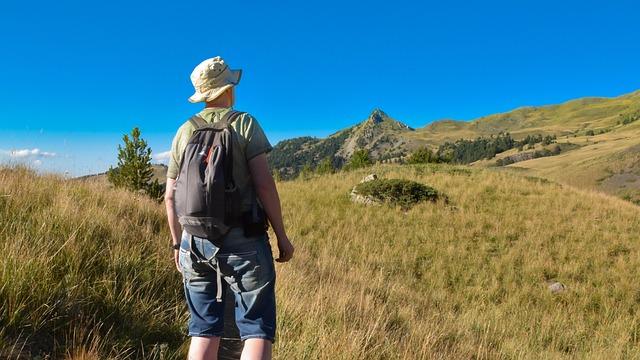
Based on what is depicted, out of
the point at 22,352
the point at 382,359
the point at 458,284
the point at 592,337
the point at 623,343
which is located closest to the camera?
the point at 22,352

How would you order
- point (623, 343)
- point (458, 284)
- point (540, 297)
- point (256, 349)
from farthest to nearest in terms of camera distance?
point (458, 284) → point (540, 297) → point (623, 343) → point (256, 349)

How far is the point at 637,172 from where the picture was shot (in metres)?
56.7

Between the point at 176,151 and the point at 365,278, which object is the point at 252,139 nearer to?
the point at 176,151

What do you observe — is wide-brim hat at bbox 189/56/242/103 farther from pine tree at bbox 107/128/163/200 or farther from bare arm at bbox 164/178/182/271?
pine tree at bbox 107/128/163/200

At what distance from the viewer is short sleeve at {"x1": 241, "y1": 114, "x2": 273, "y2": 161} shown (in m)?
2.42

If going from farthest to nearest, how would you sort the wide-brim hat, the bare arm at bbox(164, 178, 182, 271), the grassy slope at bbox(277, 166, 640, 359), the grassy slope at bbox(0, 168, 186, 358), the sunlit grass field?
the grassy slope at bbox(277, 166, 640, 359) < the sunlit grass field < the grassy slope at bbox(0, 168, 186, 358) < the bare arm at bbox(164, 178, 182, 271) < the wide-brim hat

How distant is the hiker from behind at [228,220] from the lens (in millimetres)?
2350

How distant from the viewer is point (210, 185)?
2.32 m

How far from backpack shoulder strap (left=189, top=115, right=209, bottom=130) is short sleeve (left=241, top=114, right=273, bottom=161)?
0.80ft

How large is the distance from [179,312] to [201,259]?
6.00 ft

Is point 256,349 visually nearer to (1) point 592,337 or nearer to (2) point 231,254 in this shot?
(2) point 231,254

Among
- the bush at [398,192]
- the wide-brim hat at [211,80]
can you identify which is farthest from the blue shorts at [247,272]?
the bush at [398,192]

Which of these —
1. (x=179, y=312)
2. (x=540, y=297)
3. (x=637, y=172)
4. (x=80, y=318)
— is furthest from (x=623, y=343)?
(x=637, y=172)

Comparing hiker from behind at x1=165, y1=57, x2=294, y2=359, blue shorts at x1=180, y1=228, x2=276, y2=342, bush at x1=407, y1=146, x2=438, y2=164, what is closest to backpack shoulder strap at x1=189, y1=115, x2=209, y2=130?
hiker from behind at x1=165, y1=57, x2=294, y2=359
